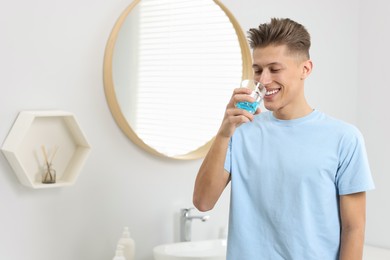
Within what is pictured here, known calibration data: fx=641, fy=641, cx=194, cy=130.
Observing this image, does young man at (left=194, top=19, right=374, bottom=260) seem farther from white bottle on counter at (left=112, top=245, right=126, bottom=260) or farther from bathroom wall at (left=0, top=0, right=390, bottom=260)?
bathroom wall at (left=0, top=0, right=390, bottom=260)

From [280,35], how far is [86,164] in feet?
2.73

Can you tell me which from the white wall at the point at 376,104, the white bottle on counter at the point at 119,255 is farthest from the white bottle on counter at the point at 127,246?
the white wall at the point at 376,104

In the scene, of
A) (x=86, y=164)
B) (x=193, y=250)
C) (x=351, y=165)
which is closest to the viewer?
(x=351, y=165)

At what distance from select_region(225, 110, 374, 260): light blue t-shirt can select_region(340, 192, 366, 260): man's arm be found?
0.07ft

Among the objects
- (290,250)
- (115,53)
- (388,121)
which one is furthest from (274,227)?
(388,121)

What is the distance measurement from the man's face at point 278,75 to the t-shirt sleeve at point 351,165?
0.56ft

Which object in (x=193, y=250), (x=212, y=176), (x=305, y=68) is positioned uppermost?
(x=305, y=68)

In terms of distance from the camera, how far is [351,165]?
174 centimetres

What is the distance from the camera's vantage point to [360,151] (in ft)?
5.73

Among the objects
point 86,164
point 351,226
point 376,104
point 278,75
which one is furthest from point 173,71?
point 376,104

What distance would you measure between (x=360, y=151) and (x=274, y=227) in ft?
1.03

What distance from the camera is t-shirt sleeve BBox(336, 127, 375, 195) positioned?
173 centimetres

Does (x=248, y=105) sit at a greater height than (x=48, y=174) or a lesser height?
greater

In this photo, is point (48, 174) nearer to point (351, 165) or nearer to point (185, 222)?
point (185, 222)
